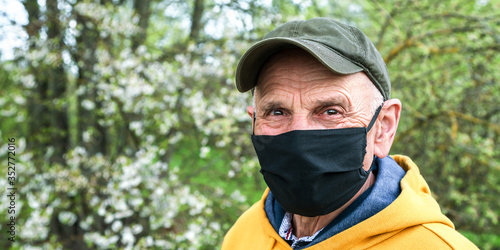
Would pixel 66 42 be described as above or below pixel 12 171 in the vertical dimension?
above

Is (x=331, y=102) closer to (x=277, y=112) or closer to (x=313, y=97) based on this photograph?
(x=313, y=97)

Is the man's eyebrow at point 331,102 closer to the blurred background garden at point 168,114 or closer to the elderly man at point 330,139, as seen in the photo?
the elderly man at point 330,139

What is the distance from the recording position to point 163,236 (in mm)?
4719

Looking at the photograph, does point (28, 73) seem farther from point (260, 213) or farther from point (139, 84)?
point (260, 213)

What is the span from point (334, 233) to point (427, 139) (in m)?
4.52

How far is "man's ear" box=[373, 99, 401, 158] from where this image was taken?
5.75 feet

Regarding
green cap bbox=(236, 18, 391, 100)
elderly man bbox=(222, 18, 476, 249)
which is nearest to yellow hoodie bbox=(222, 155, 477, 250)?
elderly man bbox=(222, 18, 476, 249)

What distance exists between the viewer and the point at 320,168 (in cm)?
159

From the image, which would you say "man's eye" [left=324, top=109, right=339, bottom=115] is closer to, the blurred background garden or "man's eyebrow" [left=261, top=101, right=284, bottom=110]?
"man's eyebrow" [left=261, top=101, right=284, bottom=110]

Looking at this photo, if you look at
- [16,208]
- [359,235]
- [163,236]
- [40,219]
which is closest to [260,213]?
[359,235]

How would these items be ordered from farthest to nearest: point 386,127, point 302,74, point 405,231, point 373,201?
point 386,127, point 302,74, point 373,201, point 405,231

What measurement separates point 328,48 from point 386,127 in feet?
1.67

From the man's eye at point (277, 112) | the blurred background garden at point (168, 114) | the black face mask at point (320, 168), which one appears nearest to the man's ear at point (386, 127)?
the black face mask at point (320, 168)

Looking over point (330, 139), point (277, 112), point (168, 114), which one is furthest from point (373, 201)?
point (168, 114)
